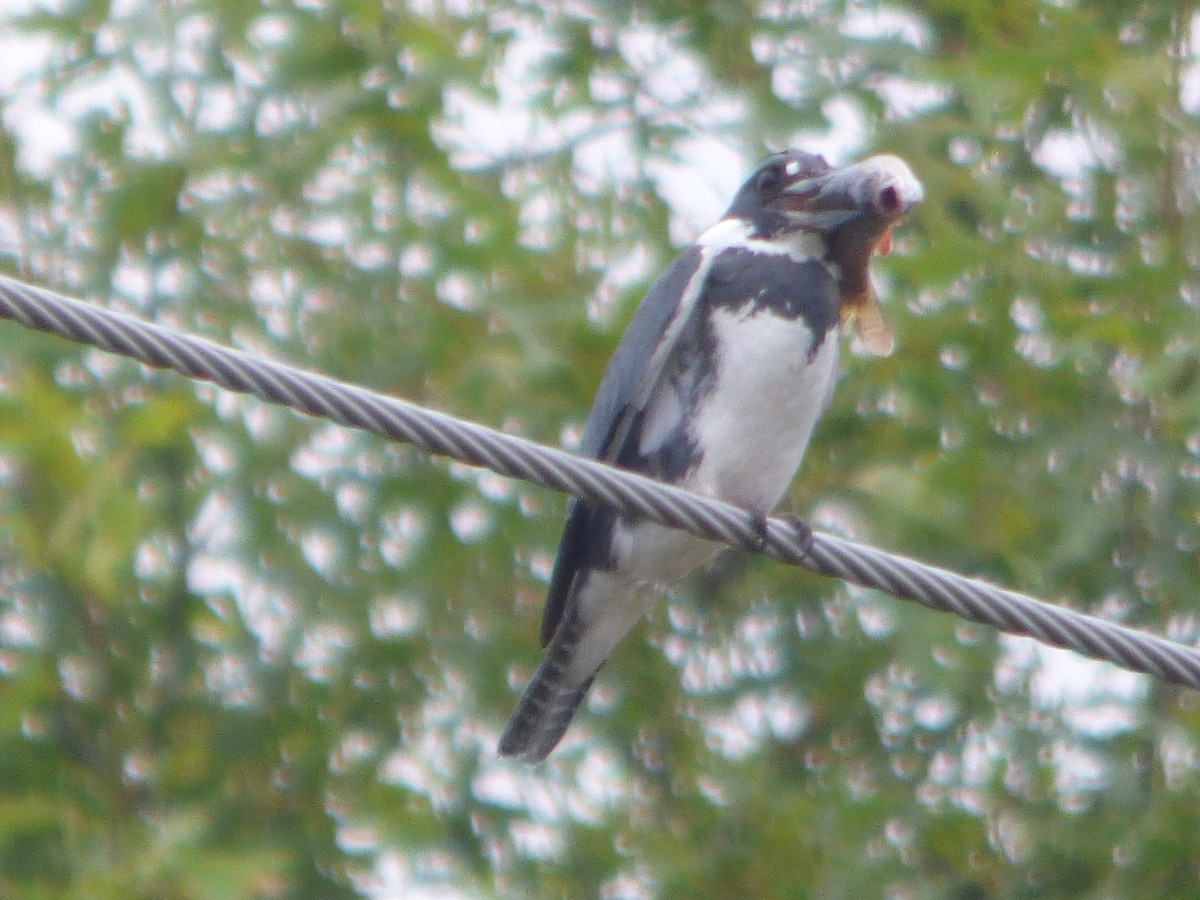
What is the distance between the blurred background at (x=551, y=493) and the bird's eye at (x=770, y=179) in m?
0.48

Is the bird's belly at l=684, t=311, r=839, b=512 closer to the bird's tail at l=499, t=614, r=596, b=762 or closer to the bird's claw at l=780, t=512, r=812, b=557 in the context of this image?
the bird's claw at l=780, t=512, r=812, b=557

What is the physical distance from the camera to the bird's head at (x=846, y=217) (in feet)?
11.3

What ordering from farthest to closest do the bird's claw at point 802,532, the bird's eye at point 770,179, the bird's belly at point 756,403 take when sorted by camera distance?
the bird's eye at point 770,179
the bird's belly at point 756,403
the bird's claw at point 802,532

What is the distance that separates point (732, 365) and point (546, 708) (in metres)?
0.83

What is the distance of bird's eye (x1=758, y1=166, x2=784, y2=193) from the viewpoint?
3807mm

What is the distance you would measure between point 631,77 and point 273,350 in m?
1.22

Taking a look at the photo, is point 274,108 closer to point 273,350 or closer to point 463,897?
point 273,350

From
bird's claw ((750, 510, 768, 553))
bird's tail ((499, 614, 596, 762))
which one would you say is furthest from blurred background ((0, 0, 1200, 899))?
bird's claw ((750, 510, 768, 553))

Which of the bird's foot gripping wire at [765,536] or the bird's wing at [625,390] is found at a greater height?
the bird's foot gripping wire at [765,536]

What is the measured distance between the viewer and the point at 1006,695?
4.57 m

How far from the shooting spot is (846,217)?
11.7ft

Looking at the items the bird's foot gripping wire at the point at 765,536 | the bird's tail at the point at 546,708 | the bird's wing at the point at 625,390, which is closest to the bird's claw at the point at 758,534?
the bird's foot gripping wire at the point at 765,536

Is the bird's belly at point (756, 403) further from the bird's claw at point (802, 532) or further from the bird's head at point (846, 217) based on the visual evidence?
the bird's claw at point (802, 532)

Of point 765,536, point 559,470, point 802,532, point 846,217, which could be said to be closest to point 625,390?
point 846,217
